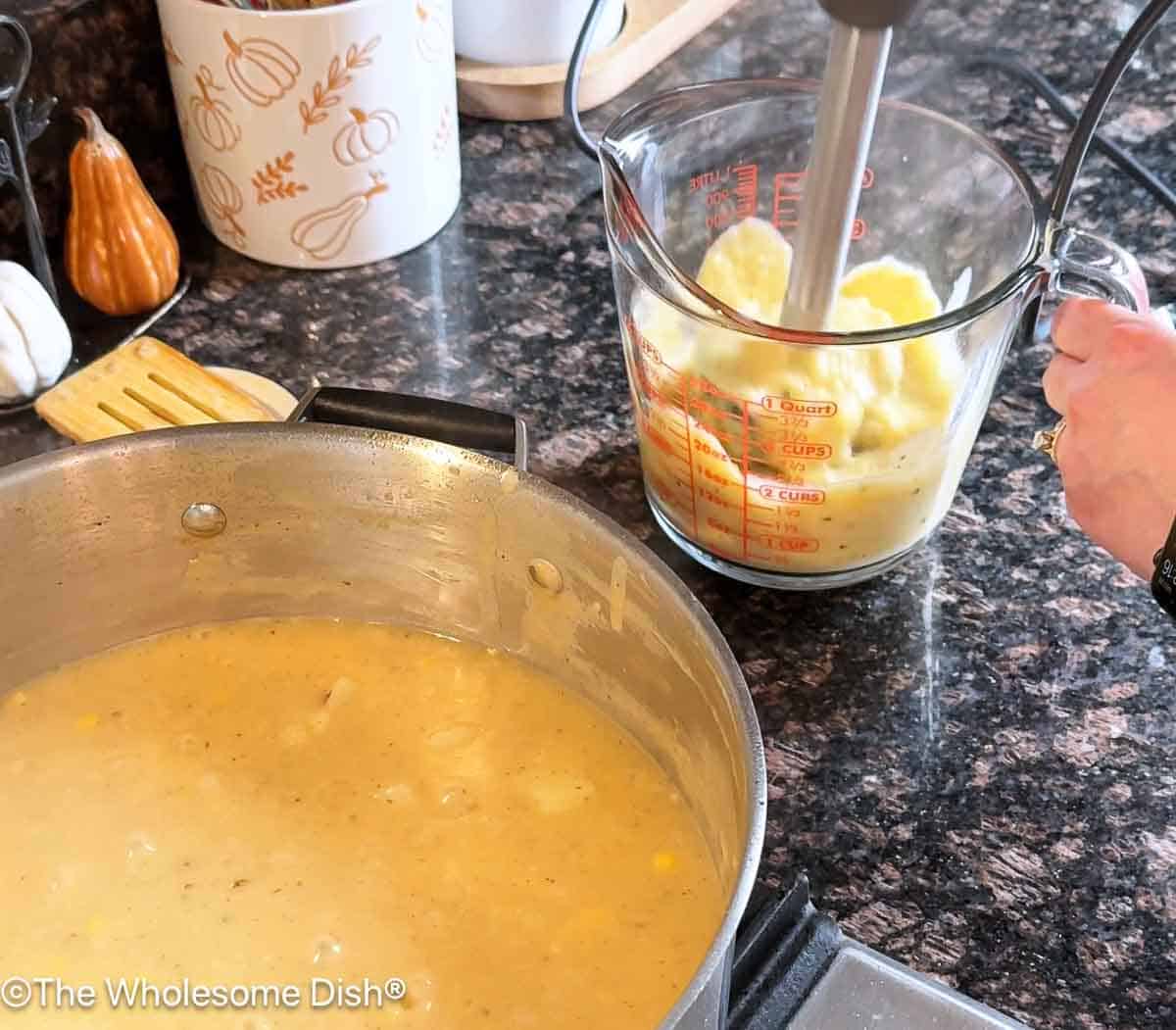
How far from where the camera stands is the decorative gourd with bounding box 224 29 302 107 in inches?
34.3

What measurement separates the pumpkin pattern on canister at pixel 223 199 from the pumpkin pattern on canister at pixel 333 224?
0.14 ft

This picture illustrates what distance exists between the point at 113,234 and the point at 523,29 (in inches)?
14.4

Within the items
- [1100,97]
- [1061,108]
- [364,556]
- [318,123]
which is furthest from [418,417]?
[1061,108]

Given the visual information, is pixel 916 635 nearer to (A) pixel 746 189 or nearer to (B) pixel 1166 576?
(B) pixel 1166 576

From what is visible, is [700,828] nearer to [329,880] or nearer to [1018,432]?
[329,880]

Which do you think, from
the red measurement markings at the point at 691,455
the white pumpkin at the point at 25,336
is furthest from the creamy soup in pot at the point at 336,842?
the white pumpkin at the point at 25,336

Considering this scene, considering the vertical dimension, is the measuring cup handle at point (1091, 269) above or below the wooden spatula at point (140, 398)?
above

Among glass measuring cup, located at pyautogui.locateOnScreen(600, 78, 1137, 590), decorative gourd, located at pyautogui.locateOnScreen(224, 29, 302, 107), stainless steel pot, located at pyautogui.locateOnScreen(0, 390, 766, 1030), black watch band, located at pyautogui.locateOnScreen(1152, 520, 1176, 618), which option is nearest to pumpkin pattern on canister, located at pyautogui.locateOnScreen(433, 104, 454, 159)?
decorative gourd, located at pyautogui.locateOnScreen(224, 29, 302, 107)

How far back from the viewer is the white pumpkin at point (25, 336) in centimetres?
87

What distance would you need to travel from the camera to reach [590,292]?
1.02 m

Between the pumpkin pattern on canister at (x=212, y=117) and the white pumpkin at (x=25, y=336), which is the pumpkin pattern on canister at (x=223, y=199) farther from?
the white pumpkin at (x=25, y=336)

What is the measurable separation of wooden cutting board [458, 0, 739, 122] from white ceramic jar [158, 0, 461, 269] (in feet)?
0.43

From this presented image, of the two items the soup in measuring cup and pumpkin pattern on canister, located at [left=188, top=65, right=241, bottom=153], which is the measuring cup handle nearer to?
the soup in measuring cup

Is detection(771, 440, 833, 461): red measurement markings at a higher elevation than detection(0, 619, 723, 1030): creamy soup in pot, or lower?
higher
